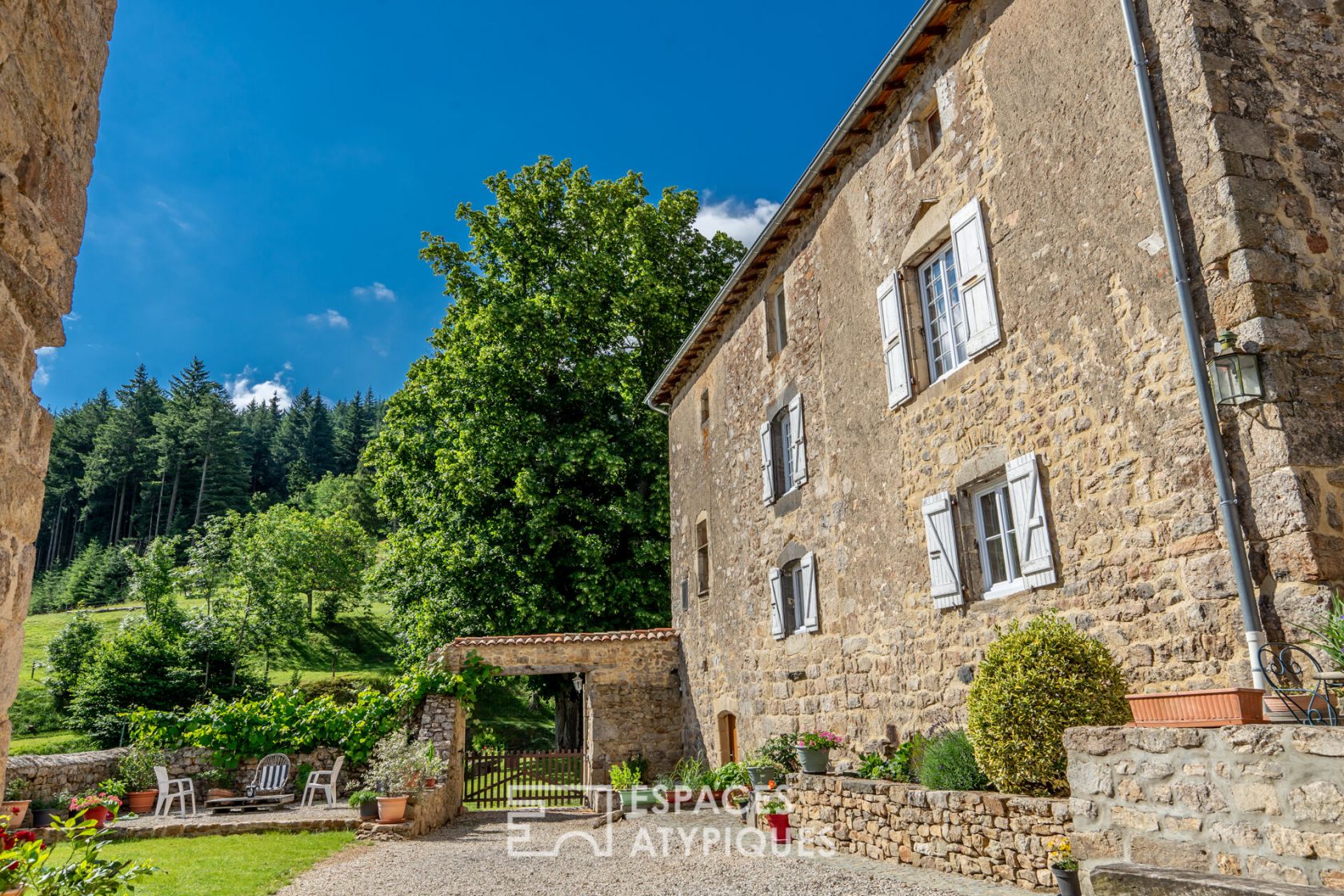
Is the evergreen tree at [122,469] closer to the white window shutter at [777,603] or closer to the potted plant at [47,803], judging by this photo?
the potted plant at [47,803]

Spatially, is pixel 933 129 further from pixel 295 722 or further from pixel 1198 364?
pixel 295 722

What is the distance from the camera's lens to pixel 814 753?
9375mm

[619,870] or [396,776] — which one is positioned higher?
[396,776]

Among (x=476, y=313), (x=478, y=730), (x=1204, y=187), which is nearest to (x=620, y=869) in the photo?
(x=1204, y=187)

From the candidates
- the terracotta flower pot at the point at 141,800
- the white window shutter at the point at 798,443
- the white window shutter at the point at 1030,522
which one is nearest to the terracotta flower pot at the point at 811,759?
the white window shutter at the point at 1030,522

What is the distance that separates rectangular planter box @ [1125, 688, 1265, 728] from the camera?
432 cm

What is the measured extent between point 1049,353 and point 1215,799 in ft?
13.2

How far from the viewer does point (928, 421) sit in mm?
8711

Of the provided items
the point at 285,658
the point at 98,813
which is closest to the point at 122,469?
the point at 285,658

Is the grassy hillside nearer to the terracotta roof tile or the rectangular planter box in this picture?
the terracotta roof tile

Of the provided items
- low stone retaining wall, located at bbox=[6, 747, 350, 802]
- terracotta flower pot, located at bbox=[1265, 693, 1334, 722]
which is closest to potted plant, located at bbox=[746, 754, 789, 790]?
terracotta flower pot, located at bbox=[1265, 693, 1334, 722]

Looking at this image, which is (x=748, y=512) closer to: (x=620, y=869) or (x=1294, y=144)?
(x=620, y=869)

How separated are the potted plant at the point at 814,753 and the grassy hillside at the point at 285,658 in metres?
12.9

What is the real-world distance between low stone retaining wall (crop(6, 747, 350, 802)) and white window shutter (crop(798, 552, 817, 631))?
8.47m
